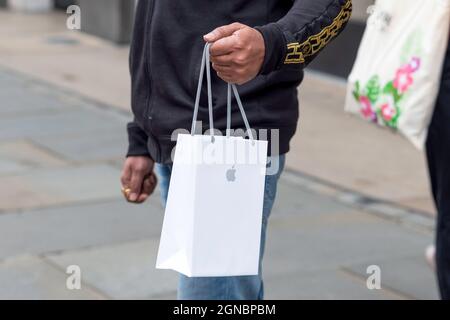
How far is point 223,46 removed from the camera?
2.43 m

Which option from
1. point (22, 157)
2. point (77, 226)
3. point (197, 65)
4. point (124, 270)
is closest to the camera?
point (197, 65)

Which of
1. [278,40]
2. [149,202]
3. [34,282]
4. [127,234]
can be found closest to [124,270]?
[34,282]

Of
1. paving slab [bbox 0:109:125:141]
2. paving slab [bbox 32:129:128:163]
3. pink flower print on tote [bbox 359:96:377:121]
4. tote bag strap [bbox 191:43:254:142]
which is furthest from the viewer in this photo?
paving slab [bbox 0:109:125:141]

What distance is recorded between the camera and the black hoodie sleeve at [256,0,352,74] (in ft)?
8.39

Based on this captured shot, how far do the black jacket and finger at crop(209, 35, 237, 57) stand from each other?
11.2 inches

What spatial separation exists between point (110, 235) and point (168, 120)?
8.58ft

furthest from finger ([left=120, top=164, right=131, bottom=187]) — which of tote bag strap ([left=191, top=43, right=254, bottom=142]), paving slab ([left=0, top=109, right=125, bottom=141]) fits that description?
paving slab ([left=0, top=109, right=125, bottom=141])

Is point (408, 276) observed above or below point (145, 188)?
below

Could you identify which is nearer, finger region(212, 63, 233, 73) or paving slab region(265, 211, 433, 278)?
finger region(212, 63, 233, 73)

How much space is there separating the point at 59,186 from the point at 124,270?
5.00ft

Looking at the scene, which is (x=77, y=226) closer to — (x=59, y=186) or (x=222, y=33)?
(x=59, y=186)

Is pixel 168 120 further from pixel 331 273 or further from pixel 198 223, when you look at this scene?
pixel 331 273

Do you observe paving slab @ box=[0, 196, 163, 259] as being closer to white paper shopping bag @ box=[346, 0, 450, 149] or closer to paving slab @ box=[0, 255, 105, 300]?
paving slab @ box=[0, 255, 105, 300]

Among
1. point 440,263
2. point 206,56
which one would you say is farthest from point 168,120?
point 440,263
